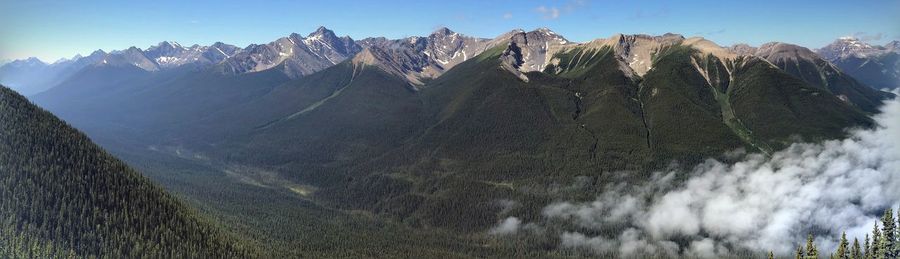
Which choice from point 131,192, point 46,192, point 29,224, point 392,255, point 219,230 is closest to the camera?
point 29,224

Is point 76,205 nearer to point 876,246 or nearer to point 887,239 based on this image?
point 887,239

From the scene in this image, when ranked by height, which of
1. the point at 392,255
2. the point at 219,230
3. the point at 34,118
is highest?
the point at 34,118

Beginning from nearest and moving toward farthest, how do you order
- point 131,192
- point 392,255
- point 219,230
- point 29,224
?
point 29,224
point 131,192
point 219,230
point 392,255

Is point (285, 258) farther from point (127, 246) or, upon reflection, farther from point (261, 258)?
point (127, 246)

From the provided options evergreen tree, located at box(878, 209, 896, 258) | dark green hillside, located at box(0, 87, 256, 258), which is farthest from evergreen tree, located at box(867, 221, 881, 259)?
dark green hillside, located at box(0, 87, 256, 258)

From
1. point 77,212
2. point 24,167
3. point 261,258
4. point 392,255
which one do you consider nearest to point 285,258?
point 261,258

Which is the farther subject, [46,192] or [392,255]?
[392,255]

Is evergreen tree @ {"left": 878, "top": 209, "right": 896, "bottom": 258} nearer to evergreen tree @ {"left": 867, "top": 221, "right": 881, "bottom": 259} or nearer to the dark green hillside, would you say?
evergreen tree @ {"left": 867, "top": 221, "right": 881, "bottom": 259}

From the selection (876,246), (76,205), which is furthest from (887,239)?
(76,205)

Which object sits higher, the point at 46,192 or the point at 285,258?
the point at 46,192
